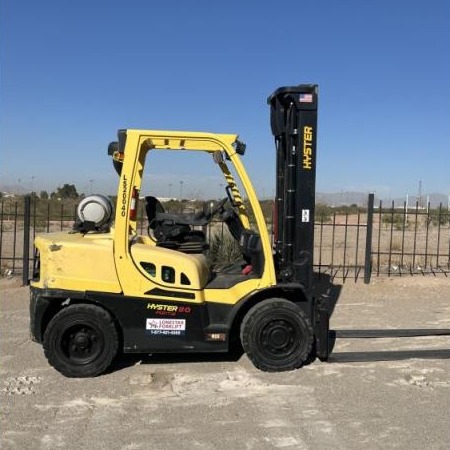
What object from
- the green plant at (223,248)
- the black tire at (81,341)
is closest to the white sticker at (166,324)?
the black tire at (81,341)

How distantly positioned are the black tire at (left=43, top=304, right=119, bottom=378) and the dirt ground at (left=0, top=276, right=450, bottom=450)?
0.15 m

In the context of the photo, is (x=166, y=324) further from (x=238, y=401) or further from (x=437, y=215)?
(x=437, y=215)

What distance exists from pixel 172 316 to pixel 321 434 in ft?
6.31

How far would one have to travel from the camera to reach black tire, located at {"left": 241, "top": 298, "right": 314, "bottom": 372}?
5.53m

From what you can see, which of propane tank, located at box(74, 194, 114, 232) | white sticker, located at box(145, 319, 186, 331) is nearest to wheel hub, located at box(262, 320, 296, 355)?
white sticker, located at box(145, 319, 186, 331)

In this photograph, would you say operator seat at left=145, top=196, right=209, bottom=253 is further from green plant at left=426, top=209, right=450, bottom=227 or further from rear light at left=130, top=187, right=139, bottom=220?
green plant at left=426, top=209, right=450, bottom=227

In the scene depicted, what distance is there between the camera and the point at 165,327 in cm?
546

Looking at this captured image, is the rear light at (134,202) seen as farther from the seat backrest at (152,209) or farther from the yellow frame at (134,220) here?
the seat backrest at (152,209)

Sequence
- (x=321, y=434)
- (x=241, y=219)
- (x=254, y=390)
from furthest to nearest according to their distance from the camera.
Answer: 1. (x=241, y=219)
2. (x=254, y=390)
3. (x=321, y=434)

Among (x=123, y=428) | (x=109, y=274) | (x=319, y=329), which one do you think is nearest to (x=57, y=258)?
(x=109, y=274)

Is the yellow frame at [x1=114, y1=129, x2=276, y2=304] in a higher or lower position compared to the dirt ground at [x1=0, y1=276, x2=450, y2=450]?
higher

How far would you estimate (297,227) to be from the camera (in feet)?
20.2

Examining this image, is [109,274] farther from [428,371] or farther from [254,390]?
[428,371]

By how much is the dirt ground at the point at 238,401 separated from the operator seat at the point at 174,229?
4.07 feet
